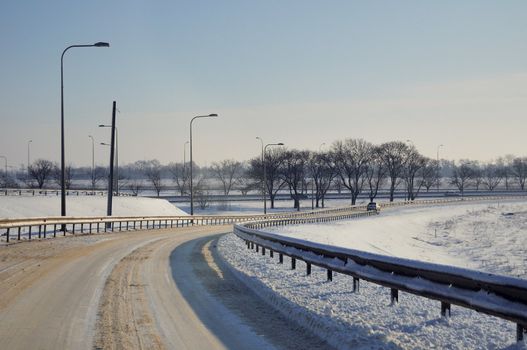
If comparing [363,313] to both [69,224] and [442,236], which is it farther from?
[442,236]

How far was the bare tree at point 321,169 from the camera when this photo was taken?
111 metres

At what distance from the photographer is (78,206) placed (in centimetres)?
5381

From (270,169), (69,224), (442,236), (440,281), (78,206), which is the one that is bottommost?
(442,236)

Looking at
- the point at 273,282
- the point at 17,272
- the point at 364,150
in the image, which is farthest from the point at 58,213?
the point at 364,150

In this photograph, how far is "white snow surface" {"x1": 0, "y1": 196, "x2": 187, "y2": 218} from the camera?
44406mm

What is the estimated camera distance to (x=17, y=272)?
587 inches

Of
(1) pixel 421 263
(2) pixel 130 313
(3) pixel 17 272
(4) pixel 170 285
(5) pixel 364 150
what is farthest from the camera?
(5) pixel 364 150

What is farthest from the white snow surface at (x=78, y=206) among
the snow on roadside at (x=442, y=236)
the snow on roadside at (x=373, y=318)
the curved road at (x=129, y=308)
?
the snow on roadside at (x=373, y=318)

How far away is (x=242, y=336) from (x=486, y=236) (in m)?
51.9

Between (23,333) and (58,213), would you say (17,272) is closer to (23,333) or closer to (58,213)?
(23,333)

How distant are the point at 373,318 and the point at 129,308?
4.26 metres

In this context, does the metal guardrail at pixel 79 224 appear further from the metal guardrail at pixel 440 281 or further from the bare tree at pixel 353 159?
the bare tree at pixel 353 159

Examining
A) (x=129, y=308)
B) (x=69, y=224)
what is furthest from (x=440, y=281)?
(x=69, y=224)

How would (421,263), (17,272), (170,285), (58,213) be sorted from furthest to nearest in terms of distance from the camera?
1. (58,213)
2. (17,272)
3. (170,285)
4. (421,263)
